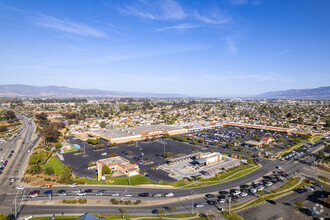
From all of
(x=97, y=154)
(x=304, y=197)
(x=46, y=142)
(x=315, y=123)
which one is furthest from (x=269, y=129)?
(x=46, y=142)

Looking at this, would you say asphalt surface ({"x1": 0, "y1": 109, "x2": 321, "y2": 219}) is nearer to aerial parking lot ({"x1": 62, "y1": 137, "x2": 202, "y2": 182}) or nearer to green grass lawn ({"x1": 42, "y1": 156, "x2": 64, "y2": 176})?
aerial parking lot ({"x1": 62, "y1": 137, "x2": 202, "y2": 182})

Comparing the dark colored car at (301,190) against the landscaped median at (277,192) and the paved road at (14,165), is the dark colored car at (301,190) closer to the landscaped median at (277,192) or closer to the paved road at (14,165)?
the landscaped median at (277,192)

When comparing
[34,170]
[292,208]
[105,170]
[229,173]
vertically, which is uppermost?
→ [292,208]

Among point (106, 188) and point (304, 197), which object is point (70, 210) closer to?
point (106, 188)

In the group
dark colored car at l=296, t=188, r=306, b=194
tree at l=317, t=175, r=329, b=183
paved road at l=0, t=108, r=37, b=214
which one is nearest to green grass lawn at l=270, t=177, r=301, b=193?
dark colored car at l=296, t=188, r=306, b=194

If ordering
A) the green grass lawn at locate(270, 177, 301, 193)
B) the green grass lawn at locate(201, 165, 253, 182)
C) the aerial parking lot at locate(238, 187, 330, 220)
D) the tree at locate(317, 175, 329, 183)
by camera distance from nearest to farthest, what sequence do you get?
the aerial parking lot at locate(238, 187, 330, 220)
the green grass lawn at locate(270, 177, 301, 193)
the tree at locate(317, 175, 329, 183)
the green grass lawn at locate(201, 165, 253, 182)

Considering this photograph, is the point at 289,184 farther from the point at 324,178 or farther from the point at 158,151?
the point at 158,151

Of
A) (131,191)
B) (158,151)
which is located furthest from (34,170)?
(158,151)
